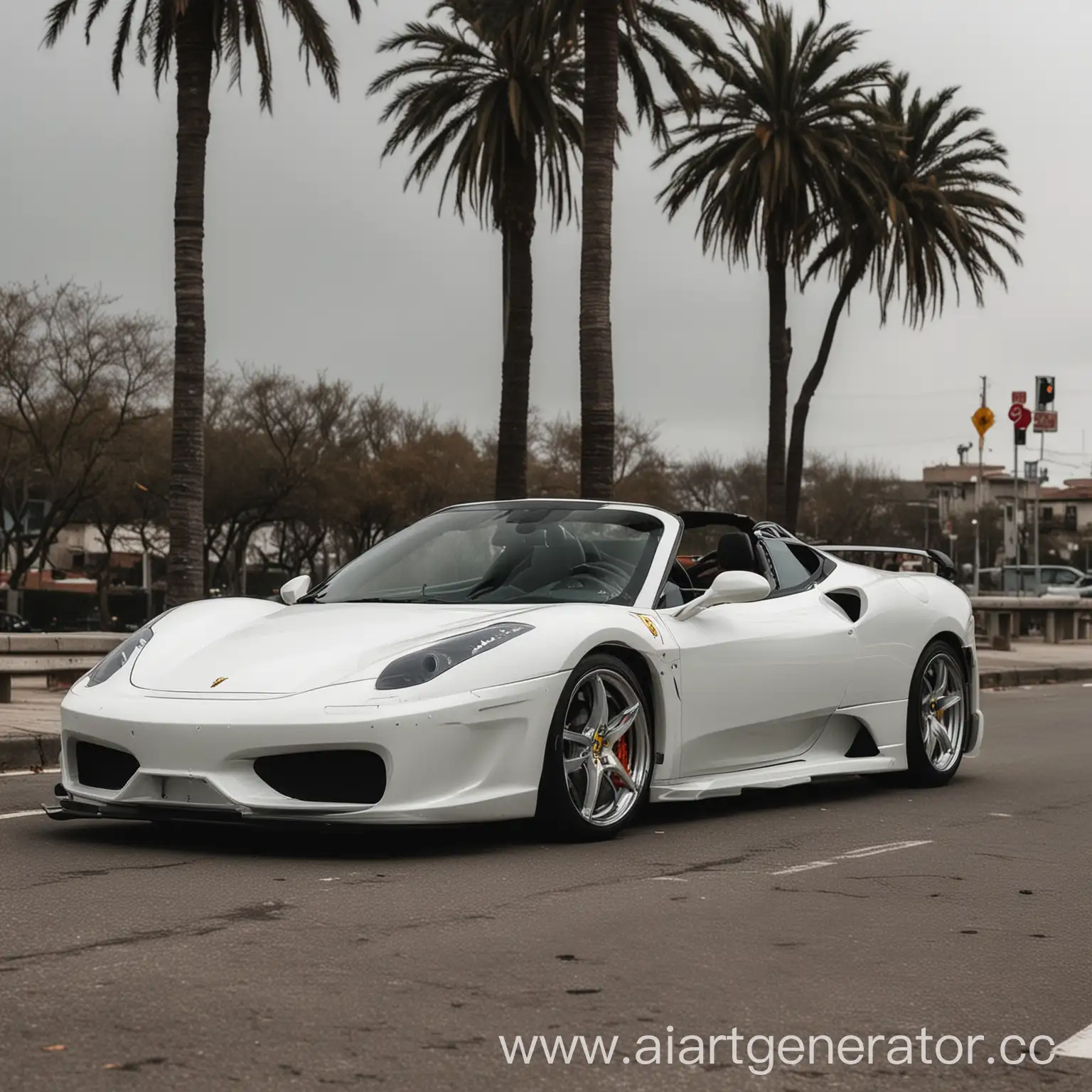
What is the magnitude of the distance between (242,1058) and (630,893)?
7.64 ft

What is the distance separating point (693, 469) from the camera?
340 ft

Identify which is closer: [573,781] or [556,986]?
[556,986]

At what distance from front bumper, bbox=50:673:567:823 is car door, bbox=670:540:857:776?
3.83ft

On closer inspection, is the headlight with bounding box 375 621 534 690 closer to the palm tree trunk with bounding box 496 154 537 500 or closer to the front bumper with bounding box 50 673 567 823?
the front bumper with bounding box 50 673 567 823

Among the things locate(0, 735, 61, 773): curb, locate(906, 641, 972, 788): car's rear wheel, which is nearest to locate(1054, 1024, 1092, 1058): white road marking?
locate(906, 641, 972, 788): car's rear wheel

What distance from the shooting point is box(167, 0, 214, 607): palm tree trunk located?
19.9 m

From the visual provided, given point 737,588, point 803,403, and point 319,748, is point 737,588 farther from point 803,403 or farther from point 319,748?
point 803,403

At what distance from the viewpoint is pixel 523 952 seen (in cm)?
473

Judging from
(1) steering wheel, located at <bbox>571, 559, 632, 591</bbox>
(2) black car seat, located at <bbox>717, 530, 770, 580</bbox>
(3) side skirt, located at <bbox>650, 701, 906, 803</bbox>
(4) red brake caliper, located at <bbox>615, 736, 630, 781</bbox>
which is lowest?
(3) side skirt, located at <bbox>650, 701, 906, 803</bbox>

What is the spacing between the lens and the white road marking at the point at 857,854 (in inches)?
250

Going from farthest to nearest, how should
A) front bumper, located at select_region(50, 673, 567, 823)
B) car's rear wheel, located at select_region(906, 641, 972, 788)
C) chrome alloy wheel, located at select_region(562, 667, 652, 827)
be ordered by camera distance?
car's rear wheel, located at select_region(906, 641, 972, 788), chrome alloy wheel, located at select_region(562, 667, 652, 827), front bumper, located at select_region(50, 673, 567, 823)

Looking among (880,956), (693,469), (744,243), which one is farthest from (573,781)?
(693,469)

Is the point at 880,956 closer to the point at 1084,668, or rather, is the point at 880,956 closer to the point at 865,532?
the point at 1084,668

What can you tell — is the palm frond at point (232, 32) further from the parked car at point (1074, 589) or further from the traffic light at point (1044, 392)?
the parked car at point (1074, 589)
